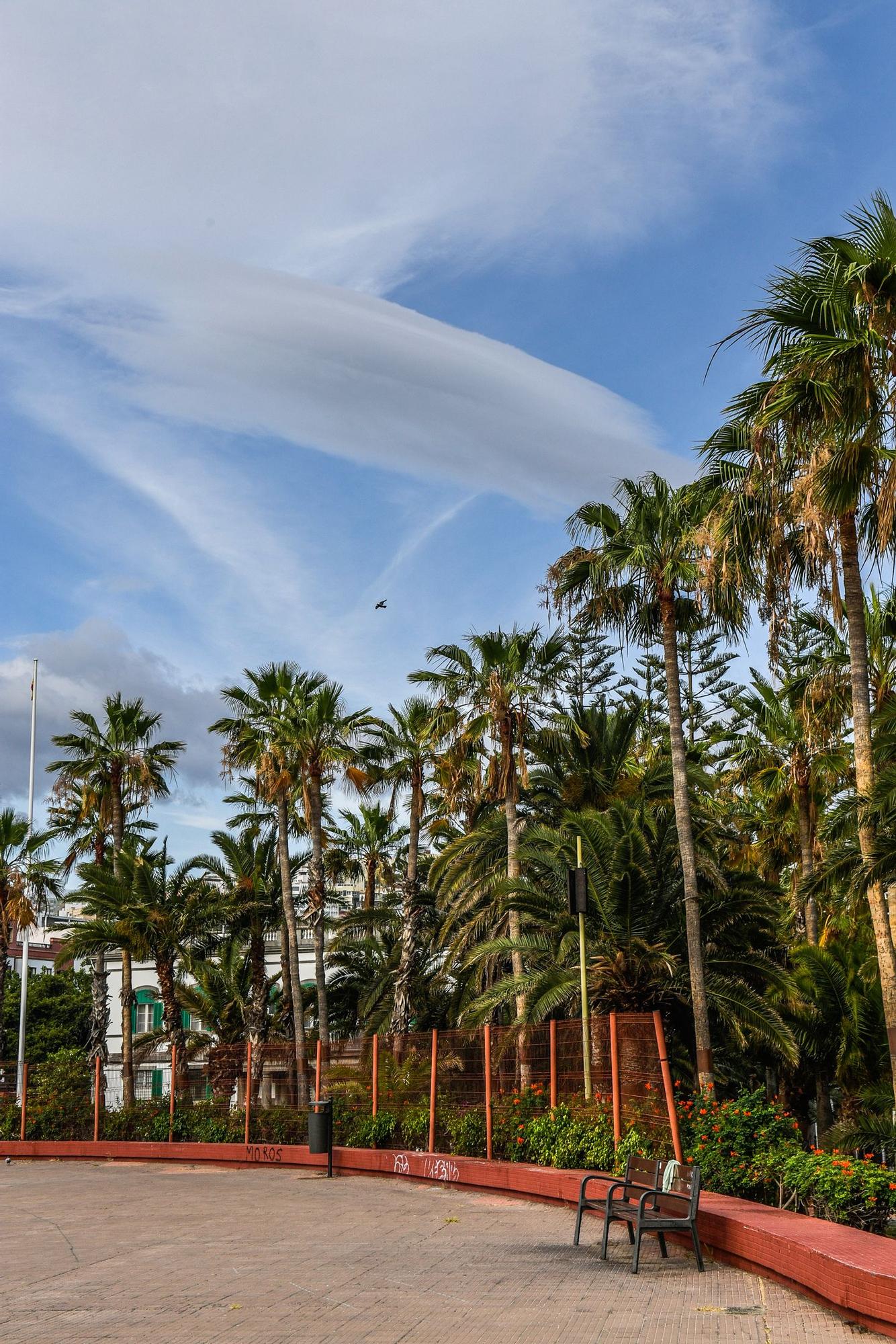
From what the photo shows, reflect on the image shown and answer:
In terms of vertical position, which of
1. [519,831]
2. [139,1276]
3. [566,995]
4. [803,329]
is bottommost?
[139,1276]

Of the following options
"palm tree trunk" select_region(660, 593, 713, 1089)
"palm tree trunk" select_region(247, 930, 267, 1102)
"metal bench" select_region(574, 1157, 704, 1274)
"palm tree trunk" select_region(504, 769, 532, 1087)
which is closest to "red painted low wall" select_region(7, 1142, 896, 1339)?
"metal bench" select_region(574, 1157, 704, 1274)

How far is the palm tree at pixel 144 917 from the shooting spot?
34.1 metres

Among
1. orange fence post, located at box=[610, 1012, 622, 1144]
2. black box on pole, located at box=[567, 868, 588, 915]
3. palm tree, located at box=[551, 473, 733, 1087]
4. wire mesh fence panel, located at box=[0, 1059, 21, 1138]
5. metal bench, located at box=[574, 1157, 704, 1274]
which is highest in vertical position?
palm tree, located at box=[551, 473, 733, 1087]

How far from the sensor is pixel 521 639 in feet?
104

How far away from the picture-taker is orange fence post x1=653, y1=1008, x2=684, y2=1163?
43.1ft

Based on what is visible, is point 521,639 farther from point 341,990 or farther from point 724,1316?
point 724,1316

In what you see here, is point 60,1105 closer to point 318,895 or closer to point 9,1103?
point 9,1103

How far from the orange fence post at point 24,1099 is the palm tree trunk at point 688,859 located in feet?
50.6

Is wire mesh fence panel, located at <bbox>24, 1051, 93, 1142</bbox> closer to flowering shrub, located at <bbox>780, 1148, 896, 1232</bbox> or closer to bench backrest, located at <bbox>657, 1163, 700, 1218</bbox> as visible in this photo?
bench backrest, located at <bbox>657, 1163, 700, 1218</bbox>

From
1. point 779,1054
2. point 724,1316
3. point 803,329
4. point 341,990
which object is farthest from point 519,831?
point 724,1316

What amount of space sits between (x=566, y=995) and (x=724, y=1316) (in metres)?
15.2

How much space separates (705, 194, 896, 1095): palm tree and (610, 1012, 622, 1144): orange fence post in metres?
4.54

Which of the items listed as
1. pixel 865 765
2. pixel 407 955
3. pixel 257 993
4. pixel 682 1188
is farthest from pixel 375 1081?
pixel 257 993

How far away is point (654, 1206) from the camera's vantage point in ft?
36.0
